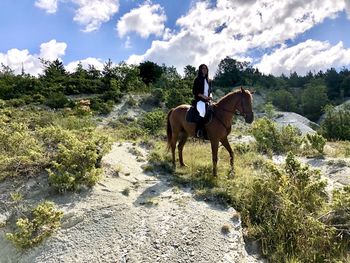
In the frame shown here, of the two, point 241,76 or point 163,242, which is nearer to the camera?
point 163,242

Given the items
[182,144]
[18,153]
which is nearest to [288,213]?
[182,144]

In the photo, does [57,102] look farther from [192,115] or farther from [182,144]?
[192,115]

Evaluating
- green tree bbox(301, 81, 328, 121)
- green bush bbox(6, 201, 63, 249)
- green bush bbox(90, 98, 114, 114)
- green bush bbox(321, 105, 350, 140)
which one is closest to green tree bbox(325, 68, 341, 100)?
green tree bbox(301, 81, 328, 121)

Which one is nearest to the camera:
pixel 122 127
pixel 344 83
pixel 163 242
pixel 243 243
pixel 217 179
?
pixel 163 242

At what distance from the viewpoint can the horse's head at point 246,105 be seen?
8.75 meters

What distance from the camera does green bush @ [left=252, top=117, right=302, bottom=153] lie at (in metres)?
12.0

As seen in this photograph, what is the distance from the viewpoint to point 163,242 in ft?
19.7

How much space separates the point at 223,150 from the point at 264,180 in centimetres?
371

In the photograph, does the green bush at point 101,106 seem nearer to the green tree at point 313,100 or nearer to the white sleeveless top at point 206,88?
the white sleeveless top at point 206,88

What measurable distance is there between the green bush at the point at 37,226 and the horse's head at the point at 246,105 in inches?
181

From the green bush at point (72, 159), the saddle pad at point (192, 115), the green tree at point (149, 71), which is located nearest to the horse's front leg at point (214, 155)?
the saddle pad at point (192, 115)

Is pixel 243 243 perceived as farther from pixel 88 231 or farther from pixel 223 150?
pixel 223 150

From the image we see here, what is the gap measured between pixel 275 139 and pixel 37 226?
8.38m

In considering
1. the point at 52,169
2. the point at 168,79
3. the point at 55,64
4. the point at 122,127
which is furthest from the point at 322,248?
the point at 55,64
